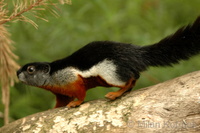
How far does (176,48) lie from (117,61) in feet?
1.65

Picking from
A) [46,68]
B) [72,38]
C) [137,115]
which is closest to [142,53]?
[137,115]

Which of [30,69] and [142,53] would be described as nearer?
[142,53]

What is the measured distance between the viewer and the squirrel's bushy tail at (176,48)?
9.14ft

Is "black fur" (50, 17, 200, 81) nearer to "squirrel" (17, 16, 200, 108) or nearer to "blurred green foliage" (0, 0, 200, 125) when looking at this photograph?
"squirrel" (17, 16, 200, 108)

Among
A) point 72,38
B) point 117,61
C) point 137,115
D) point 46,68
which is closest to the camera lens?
point 137,115

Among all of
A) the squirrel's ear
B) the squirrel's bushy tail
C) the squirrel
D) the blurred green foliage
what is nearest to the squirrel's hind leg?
the squirrel

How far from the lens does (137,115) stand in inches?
100.0

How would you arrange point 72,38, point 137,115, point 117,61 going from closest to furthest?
point 137,115, point 117,61, point 72,38

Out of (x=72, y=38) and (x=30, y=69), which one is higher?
(x=72, y=38)

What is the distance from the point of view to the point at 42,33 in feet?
15.5

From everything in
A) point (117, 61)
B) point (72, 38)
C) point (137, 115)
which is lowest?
point (137, 115)

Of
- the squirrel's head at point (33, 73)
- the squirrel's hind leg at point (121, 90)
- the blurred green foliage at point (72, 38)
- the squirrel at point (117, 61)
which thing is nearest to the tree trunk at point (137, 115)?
the squirrel's hind leg at point (121, 90)

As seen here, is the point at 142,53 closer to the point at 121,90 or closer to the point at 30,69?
the point at 121,90

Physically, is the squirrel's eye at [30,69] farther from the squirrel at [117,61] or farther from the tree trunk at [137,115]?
the tree trunk at [137,115]
